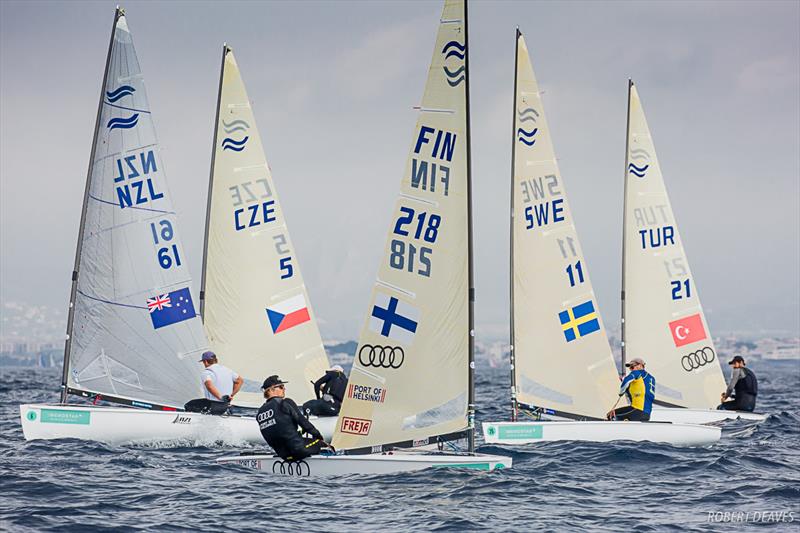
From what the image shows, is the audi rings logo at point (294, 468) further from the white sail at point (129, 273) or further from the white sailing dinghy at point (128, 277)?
the white sail at point (129, 273)

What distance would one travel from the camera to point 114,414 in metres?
17.6

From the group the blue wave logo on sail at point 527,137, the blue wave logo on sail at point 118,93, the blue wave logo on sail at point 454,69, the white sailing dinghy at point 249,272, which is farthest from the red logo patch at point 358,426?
the blue wave logo on sail at point 118,93

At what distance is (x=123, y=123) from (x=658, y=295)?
1234 centimetres

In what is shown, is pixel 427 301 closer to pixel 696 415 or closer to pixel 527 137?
pixel 527 137

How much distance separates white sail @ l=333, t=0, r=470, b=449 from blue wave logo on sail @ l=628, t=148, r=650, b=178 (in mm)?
10417

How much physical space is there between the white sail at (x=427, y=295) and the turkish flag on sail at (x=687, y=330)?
10.7 meters

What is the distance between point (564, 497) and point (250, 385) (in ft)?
30.5

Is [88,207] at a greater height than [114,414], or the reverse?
[88,207]

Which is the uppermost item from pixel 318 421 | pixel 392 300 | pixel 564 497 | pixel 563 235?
pixel 563 235

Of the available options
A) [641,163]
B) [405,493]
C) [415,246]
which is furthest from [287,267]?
[405,493]

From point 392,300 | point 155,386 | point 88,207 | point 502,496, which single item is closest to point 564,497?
point 502,496

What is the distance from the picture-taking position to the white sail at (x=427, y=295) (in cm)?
1411

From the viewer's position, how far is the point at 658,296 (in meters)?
23.4

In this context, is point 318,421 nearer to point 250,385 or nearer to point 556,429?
point 250,385
